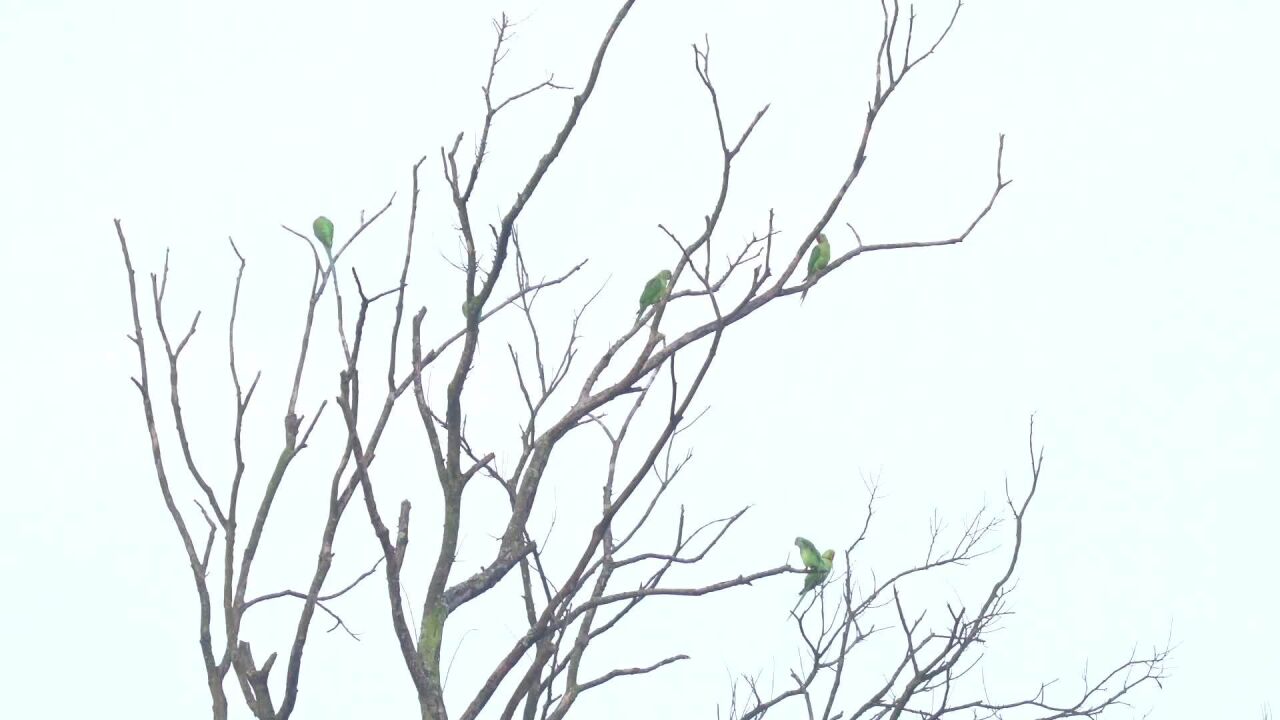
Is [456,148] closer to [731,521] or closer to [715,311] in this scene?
[715,311]

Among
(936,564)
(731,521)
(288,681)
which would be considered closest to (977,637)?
(936,564)

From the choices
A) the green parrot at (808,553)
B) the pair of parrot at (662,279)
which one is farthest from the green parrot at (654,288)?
the green parrot at (808,553)

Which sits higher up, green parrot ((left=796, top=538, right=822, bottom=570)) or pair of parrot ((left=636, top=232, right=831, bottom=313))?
pair of parrot ((left=636, top=232, right=831, bottom=313))

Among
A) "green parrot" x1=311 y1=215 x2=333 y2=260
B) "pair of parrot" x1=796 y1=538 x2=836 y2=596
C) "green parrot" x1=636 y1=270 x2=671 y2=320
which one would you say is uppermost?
"green parrot" x1=636 y1=270 x2=671 y2=320

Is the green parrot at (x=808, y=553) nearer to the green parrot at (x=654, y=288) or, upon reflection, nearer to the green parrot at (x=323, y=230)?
the green parrot at (x=654, y=288)

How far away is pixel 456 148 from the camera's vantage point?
352 centimetres

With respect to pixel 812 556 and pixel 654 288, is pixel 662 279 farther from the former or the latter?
pixel 812 556

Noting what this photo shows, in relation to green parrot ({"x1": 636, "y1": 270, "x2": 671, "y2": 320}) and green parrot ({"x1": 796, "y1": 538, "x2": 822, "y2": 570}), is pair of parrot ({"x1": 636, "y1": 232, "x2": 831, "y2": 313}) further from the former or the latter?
green parrot ({"x1": 796, "y1": 538, "x2": 822, "y2": 570})

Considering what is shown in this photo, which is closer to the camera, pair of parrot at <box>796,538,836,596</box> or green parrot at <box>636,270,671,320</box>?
pair of parrot at <box>796,538,836,596</box>

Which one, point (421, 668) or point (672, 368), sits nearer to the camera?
point (672, 368)

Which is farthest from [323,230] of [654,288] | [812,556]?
[812,556]

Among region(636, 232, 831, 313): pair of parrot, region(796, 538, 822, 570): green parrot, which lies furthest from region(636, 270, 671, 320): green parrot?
region(796, 538, 822, 570): green parrot

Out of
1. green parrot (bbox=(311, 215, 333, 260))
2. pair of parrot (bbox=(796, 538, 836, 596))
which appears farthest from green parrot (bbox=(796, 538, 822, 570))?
green parrot (bbox=(311, 215, 333, 260))

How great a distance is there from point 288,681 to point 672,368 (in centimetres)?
144
